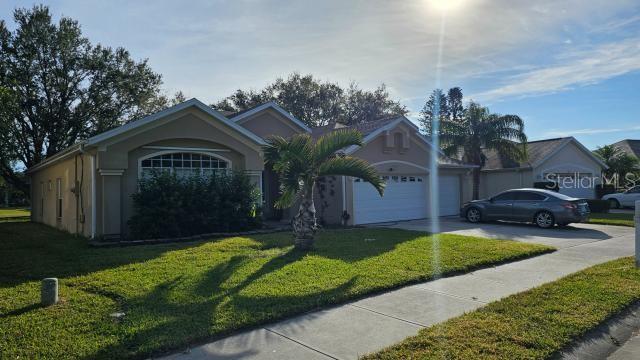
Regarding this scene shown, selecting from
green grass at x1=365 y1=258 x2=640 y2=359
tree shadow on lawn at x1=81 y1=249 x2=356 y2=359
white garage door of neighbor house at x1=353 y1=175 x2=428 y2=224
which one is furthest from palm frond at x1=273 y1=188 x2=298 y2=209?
white garage door of neighbor house at x1=353 y1=175 x2=428 y2=224

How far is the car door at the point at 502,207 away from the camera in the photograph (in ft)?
55.1

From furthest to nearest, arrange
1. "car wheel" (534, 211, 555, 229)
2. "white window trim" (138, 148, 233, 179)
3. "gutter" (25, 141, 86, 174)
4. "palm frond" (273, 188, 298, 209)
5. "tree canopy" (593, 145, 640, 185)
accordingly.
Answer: "tree canopy" (593, 145, 640, 185) < "car wheel" (534, 211, 555, 229) < "white window trim" (138, 148, 233, 179) < "gutter" (25, 141, 86, 174) < "palm frond" (273, 188, 298, 209)

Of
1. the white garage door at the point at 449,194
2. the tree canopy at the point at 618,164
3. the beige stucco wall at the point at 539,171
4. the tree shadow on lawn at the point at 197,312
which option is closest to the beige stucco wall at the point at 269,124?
the white garage door at the point at 449,194

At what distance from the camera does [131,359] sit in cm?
436

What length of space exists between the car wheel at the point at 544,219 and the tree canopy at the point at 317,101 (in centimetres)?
2868

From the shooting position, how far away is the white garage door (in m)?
21.0

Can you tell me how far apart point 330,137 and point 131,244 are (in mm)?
6204

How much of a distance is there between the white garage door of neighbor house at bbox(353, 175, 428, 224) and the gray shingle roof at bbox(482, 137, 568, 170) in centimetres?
899

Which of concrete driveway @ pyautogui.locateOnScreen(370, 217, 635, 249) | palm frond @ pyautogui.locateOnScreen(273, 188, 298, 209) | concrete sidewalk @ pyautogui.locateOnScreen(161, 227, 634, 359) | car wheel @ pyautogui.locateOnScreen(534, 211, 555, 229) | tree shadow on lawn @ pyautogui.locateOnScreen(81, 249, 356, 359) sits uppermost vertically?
palm frond @ pyautogui.locateOnScreen(273, 188, 298, 209)

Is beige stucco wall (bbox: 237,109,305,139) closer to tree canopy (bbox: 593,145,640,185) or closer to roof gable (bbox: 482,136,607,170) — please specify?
roof gable (bbox: 482,136,607,170)

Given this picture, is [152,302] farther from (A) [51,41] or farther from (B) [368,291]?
(A) [51,41]

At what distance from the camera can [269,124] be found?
20.1m

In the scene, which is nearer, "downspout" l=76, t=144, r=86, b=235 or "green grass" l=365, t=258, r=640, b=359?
"green grass" l=365, t=258, r=640, b=359

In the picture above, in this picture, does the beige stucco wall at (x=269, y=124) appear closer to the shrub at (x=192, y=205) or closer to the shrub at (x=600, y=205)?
the shrub at (x=192, y=205)
